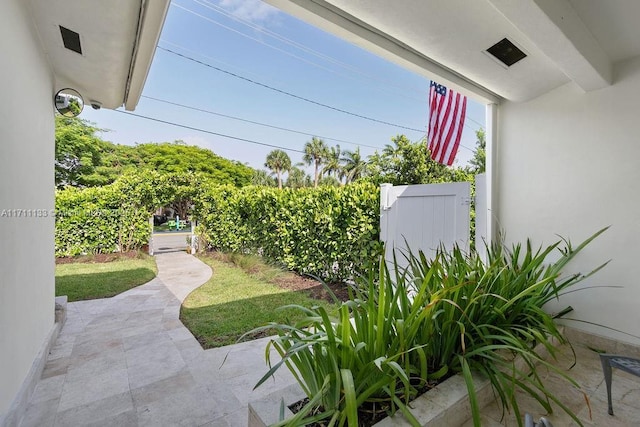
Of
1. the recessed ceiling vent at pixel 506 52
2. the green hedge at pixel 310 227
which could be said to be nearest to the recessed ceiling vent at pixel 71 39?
the recessed ceiling vent at pixel 506 52

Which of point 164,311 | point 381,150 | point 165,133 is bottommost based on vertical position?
point 164,311

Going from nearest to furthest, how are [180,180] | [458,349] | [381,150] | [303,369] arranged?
[303,369] → [458,349] → [180,180] → [381,150]

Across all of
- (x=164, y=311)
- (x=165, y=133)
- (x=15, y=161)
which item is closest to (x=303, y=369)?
(x=15, y=161)

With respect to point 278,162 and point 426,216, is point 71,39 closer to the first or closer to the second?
point 426,216

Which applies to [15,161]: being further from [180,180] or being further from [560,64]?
[180,180]

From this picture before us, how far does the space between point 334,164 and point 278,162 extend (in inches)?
253

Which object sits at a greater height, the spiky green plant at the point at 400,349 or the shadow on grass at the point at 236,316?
the spiky green plant at the point at 400,349

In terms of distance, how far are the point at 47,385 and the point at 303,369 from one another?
2.36 meters

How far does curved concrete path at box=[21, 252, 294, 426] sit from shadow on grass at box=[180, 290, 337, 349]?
0.15 meters

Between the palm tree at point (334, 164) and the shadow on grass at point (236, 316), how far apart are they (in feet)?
80.2

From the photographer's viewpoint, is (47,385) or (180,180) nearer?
(47,385)

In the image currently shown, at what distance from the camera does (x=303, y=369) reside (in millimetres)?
1360

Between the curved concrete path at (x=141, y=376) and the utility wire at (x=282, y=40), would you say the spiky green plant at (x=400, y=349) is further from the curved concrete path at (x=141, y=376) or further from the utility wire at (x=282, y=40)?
the utility wire at (x=282, y=40)

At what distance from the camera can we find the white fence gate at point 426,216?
332 cm
